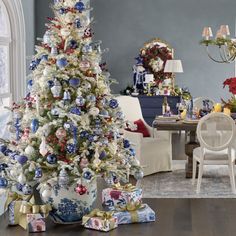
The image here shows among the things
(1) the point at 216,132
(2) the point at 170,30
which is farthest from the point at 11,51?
(2) the point at 170,30

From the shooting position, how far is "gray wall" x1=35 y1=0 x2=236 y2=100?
11.4 meters

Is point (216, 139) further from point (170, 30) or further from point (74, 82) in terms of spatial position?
point (170, 30)

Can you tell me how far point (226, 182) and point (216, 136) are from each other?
0.87m

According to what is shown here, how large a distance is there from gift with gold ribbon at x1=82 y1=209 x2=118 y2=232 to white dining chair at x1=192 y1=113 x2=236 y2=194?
3.58m

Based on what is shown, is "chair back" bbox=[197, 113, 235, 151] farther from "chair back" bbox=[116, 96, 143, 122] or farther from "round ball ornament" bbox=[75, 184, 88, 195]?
"round ball ornament" bbox=[75, 184, 88, 195]

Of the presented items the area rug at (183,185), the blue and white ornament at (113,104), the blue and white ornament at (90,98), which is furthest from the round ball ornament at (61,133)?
the area rug at (183,185)

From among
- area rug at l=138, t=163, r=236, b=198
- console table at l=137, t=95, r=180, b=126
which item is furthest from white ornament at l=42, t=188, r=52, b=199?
console table at l=137, t=95, r=180, b=126

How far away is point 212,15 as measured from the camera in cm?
1141

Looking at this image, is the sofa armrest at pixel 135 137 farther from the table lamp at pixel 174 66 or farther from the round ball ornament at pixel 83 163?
the round ball ornament at pixel 83 163

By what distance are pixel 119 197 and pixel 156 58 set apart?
873 cm

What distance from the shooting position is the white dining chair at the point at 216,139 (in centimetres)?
633

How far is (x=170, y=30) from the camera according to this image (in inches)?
456

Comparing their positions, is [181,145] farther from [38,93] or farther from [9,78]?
[38,93]

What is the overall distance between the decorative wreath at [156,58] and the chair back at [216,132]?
518 cm
